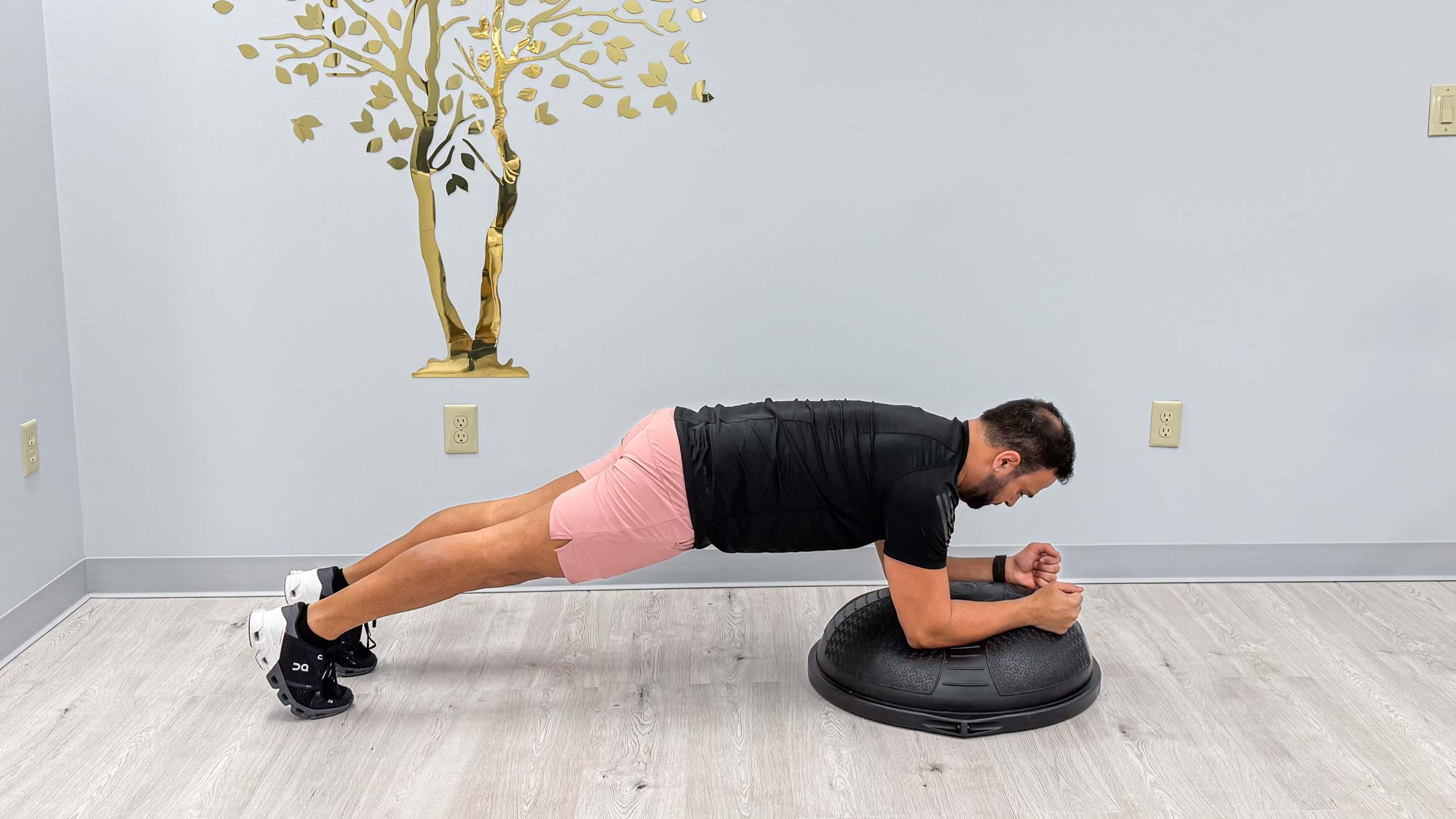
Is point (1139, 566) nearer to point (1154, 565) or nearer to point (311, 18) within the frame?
point (1154, 565)

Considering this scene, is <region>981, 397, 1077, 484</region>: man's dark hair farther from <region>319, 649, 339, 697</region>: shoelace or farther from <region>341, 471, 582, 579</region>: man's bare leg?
<region>319, 649, 339, 697</region>: shoelace

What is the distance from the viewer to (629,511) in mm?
2207

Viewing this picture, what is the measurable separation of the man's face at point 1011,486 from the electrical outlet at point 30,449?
2158 millimetres

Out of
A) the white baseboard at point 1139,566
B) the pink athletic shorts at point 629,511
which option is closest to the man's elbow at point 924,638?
the pink athletic shorts at point 629,511

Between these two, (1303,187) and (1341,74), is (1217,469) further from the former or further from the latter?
(1341,74)

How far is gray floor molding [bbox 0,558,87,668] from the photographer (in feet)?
8.41

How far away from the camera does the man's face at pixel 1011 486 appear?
2168 millimetres

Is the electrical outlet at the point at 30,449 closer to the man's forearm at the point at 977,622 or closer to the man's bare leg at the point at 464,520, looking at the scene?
the man's bare leg at the point at 464,520

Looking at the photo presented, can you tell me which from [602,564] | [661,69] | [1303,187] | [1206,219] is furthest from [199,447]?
[1303,187]

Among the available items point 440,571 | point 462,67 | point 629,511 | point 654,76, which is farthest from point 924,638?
point 462,67

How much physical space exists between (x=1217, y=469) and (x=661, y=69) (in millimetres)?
1786

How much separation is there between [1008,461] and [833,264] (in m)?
0.93

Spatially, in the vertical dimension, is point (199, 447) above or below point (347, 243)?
below

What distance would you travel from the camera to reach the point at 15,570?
103 inches
